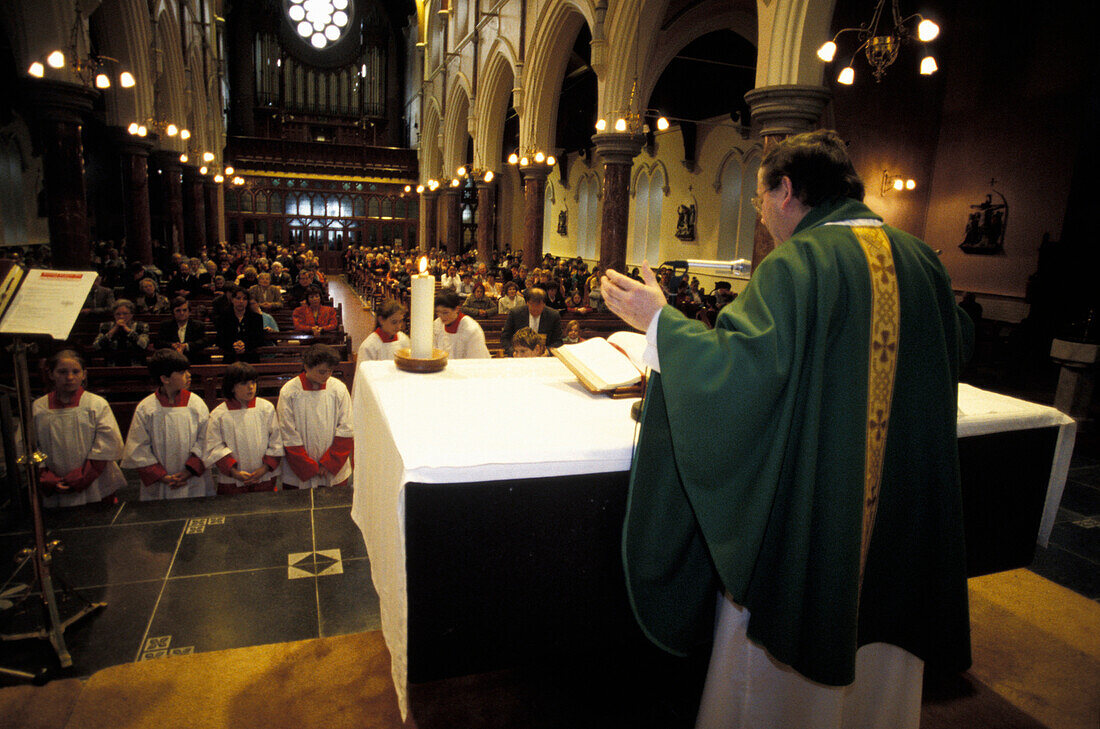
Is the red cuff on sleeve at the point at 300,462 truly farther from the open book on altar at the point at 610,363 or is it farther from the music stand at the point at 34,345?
the open book on altar at the point at 610,363

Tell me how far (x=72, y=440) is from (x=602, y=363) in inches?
139

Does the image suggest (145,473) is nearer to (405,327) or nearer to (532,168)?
(405,327)

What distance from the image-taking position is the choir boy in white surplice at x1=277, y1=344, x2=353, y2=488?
14.2ft

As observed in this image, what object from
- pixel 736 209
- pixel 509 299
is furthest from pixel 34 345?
pixel 736 209

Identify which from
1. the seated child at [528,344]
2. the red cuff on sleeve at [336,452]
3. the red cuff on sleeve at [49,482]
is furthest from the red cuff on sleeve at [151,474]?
the seated child at [528,344]

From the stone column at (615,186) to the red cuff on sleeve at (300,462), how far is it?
757cm

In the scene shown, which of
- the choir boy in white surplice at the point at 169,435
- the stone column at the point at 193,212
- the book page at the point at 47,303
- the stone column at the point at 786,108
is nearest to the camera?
the book page at the point at 47,303

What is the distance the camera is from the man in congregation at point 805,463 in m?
1.49

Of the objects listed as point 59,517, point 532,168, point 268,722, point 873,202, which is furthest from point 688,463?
point 532,168

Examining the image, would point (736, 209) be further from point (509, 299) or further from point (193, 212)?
point (193, 212)

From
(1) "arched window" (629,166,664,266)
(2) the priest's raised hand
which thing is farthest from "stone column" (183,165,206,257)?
(2) the priest's raised hand

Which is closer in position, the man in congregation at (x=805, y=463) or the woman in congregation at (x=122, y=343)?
the man in congregation at (x=805, y=463)

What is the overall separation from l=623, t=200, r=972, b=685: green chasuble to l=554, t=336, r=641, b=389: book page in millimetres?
477

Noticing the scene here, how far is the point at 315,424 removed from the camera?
4402 mm
